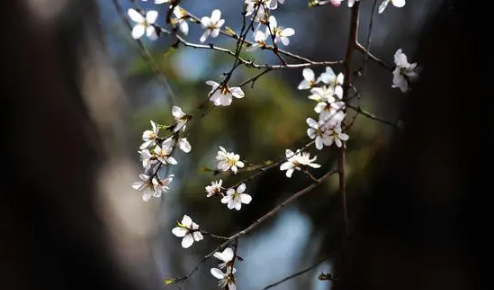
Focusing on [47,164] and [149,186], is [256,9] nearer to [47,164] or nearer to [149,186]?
[149,186]

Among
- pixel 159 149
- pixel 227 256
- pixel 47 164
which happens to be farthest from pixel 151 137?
pixel 47 164

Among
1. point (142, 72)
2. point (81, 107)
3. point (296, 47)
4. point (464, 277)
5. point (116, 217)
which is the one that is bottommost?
point (464, 277)

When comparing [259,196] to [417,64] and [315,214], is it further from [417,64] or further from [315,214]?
[417,64]

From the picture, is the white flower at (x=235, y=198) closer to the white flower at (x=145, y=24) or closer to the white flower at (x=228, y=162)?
the white flower at (x=228, y=162)

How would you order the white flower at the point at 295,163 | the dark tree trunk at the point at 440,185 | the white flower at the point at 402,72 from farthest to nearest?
the white flower at the point at 295,163 → the white flower at the point at 402,72 → the dark tree trunk at the point at 440,185

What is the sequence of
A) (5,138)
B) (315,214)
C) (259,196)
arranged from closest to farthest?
(5,138) < (315,214) < (259,196)

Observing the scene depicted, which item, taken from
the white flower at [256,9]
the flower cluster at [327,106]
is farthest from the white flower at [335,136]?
the white flower at [256,9]

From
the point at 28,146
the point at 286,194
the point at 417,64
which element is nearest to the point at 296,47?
the point at 286,194

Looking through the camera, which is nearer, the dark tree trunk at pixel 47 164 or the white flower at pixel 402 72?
the white flower at pixel 402 72
